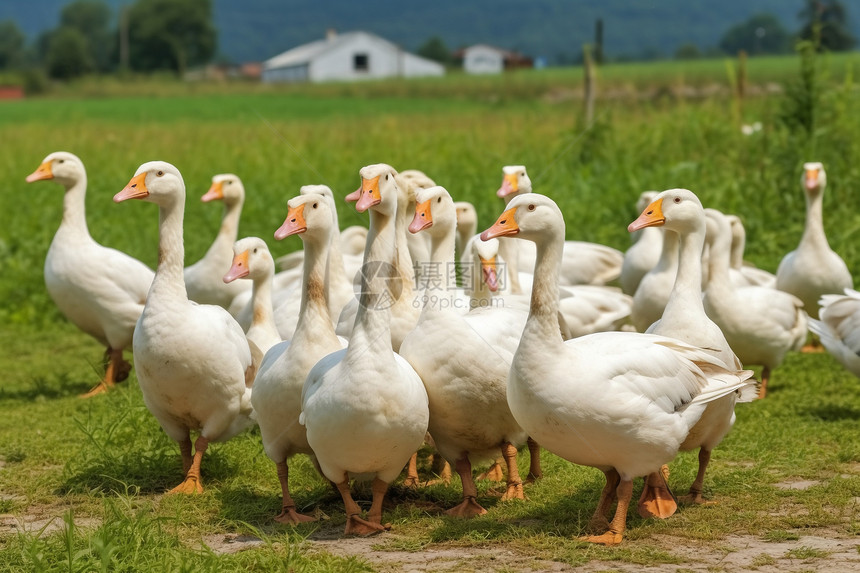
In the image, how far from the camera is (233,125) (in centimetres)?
2694

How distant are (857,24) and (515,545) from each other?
19491 millimetres

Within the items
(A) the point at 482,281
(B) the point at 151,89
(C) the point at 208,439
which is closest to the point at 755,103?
(A) the point at 482,281

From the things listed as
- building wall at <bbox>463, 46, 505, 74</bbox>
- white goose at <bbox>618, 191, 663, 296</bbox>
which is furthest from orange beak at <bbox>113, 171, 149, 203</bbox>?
building wall at <bbox>463, 46, 505, 74</bbox>

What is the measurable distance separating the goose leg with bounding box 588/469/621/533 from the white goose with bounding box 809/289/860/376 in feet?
11.5

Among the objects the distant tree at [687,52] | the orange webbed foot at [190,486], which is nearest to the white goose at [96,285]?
the orange webbed foot at [190,486]

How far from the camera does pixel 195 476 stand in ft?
21.2

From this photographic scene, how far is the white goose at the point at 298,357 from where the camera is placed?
230 inches

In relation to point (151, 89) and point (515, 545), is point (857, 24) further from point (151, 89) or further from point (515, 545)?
point (151, 89)

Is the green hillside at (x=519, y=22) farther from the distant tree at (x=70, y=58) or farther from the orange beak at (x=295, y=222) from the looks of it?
the distant tree at (x=70, y=58)

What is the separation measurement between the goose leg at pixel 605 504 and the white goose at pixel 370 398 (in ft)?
3.21

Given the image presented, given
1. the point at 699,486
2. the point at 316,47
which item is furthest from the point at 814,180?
the point at 316,47

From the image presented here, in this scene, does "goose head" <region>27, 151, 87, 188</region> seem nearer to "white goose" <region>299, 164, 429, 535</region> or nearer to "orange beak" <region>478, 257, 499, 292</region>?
"orange beak" <region>478, 257, 499, 292</region>

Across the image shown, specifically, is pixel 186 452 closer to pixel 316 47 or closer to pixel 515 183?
pixel 515 183

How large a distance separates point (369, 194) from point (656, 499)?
7.38 ft
